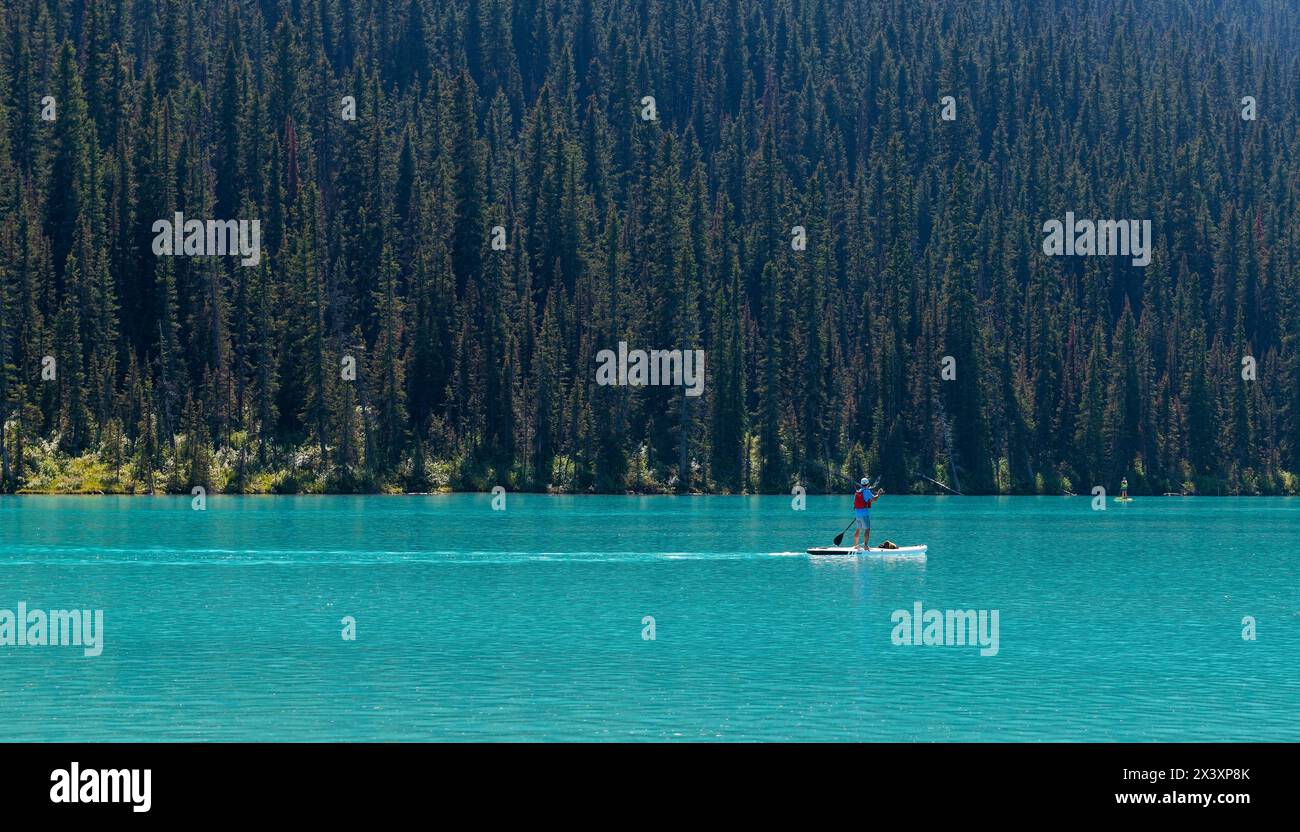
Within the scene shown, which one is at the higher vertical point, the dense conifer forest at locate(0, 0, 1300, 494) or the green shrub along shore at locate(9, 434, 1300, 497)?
the dense conifer forest at locate(0, 0, 1300, 494)

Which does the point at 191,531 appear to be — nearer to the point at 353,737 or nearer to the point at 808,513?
the point at 808,513

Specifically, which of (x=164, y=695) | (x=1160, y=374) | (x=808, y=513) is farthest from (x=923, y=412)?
(x=164, y=695)

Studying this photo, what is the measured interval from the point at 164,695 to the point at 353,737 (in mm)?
6192

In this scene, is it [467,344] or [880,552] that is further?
[467,344]
